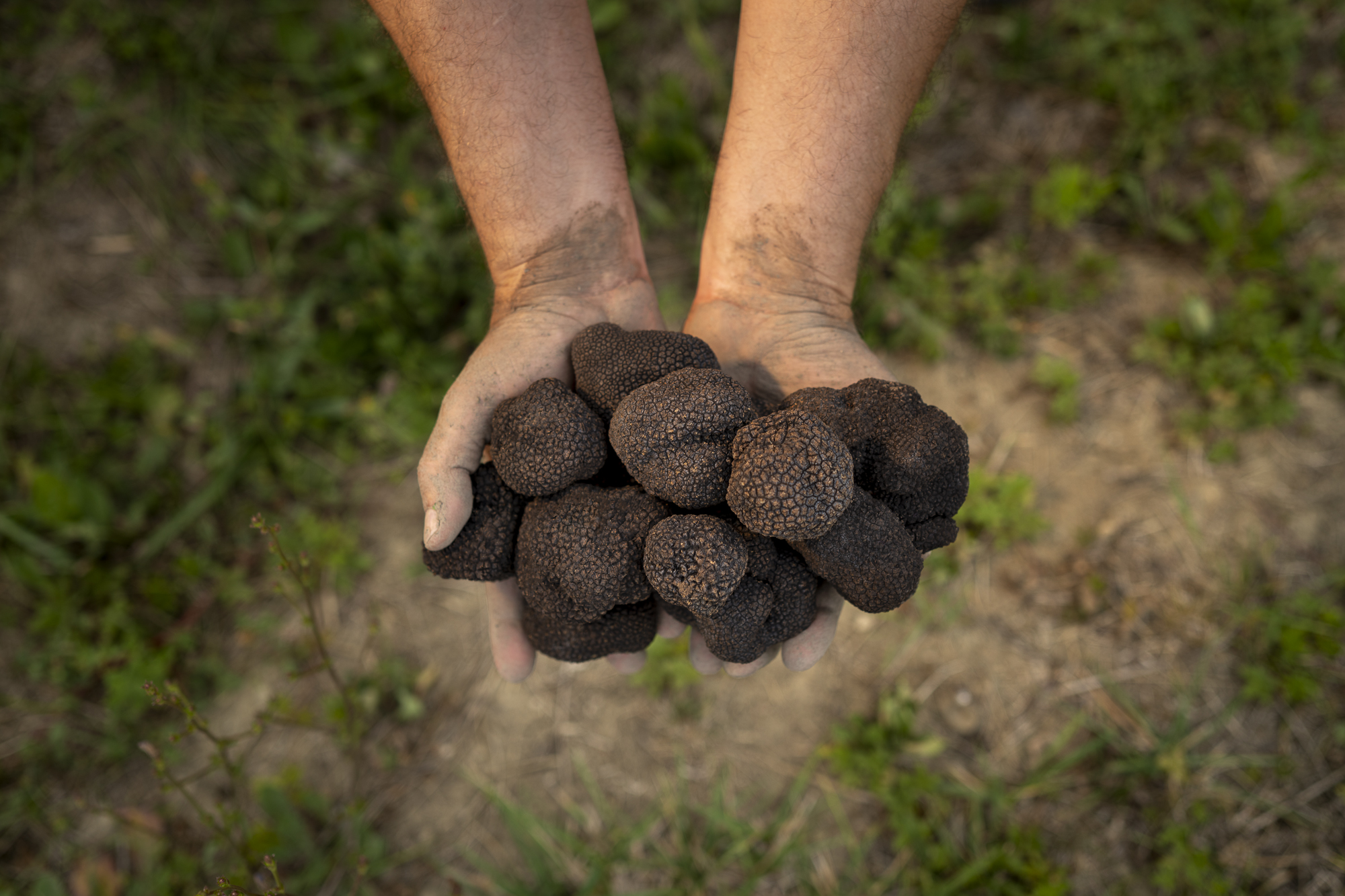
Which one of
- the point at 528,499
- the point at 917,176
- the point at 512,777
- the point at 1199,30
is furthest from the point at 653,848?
the point at 1199,30

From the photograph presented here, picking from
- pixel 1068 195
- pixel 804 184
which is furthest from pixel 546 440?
pixel 1068 195

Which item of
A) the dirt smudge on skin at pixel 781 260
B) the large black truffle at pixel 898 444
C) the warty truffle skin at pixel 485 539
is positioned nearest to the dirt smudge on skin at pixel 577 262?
the dirt smudge on skin at pixel 781 260

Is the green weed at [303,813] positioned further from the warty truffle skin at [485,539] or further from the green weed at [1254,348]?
the green weed at [1254,348]

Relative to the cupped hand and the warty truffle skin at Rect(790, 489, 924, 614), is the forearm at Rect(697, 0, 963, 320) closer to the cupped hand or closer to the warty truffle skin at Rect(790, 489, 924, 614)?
the cupped hand

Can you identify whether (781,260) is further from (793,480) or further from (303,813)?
(303,813)

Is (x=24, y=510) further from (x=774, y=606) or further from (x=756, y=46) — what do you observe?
(x=756, y=46)

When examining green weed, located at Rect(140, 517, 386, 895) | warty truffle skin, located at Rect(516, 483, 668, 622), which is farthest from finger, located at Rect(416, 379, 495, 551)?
green weed, located at Rect(140, 517, 386, 895)
